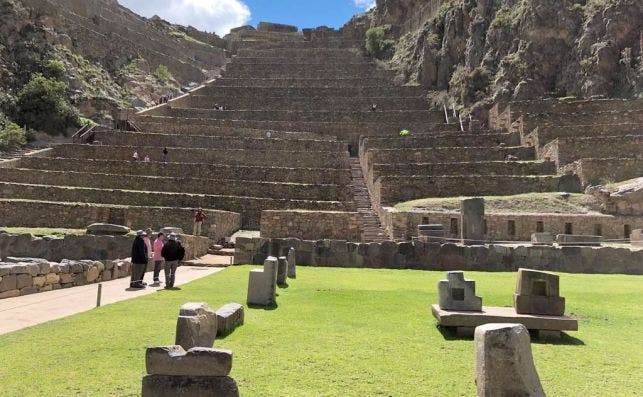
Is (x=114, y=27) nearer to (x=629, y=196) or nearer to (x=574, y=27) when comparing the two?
(x=574, y=27)

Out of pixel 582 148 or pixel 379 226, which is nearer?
pixel 379 226

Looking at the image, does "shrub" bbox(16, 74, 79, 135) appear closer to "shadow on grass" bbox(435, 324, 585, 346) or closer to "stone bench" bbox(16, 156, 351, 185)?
"stone bench" bbox(16, 156, 351, 185)

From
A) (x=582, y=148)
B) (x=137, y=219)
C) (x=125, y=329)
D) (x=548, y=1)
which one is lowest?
(x=125, y=329)

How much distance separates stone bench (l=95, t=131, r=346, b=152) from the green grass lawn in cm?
2746

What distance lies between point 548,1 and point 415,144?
21.6 m

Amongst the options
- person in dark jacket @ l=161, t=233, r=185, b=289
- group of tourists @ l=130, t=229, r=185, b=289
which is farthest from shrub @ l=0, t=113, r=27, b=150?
person in dark jacket @ l=161, t=233, r=185, b=289

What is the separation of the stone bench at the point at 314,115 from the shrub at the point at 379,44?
Result: 26.2 meters

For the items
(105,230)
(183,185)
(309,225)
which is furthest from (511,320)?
(183,185)

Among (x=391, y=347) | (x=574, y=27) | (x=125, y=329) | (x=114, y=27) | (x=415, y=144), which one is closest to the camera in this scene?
(x=391, y=347)

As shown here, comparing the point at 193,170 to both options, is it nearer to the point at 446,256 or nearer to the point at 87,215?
the point at 87,215

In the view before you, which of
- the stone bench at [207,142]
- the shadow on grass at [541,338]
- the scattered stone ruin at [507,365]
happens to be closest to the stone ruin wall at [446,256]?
the shadow on grass at [541,338]

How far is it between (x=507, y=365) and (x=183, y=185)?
2833 centimetres

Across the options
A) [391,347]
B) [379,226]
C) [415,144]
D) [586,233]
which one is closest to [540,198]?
[586,233]

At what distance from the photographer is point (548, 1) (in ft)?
155
